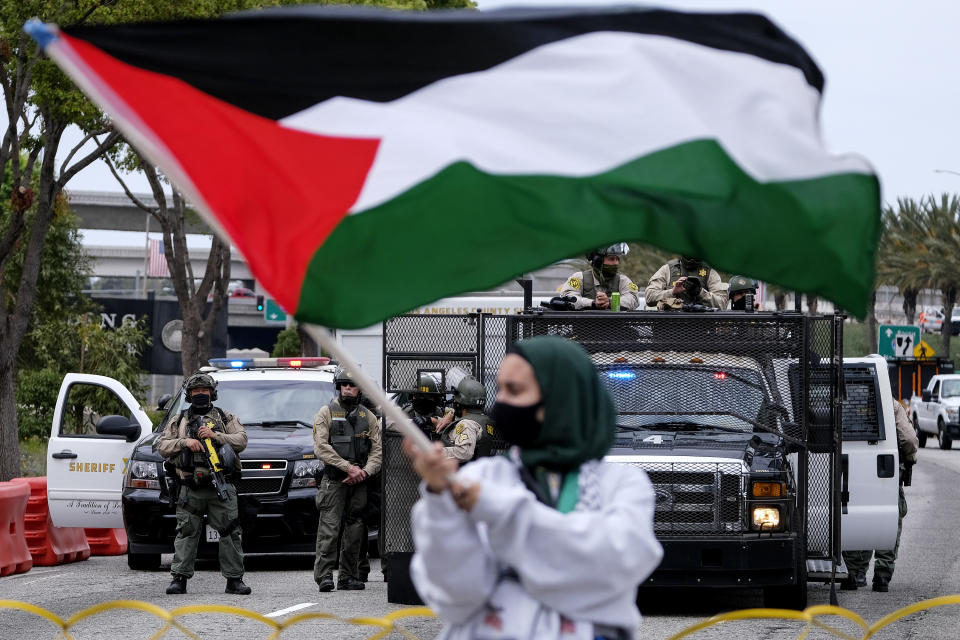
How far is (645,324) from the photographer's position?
12594mm

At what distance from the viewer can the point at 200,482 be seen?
1441cm

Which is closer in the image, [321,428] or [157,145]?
[157,145]

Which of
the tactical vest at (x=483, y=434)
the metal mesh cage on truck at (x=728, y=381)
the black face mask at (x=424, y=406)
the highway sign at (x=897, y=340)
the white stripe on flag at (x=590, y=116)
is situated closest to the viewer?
the white stripe on flag at (x=590, y=116)

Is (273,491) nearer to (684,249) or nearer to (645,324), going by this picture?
(645,324)

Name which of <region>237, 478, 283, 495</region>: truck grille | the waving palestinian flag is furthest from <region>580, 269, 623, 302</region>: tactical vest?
the waving palestinian flag

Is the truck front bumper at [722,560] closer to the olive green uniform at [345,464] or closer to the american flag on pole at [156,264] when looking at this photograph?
the olive green uniform at [345,464]

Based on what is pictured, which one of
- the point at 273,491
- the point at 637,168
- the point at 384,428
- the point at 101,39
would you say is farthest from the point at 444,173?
the point at 273,491

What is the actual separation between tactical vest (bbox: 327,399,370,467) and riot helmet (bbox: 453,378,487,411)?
1550 mm

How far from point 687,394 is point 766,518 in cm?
128

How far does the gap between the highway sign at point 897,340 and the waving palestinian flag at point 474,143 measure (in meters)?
42.8

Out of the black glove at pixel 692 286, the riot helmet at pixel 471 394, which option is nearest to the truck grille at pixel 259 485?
the riot helmet at pixel 471 394

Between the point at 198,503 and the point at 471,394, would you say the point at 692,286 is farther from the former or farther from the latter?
the point at 198,503

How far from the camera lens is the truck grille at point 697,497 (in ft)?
39.3

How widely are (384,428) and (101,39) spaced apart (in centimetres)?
863
